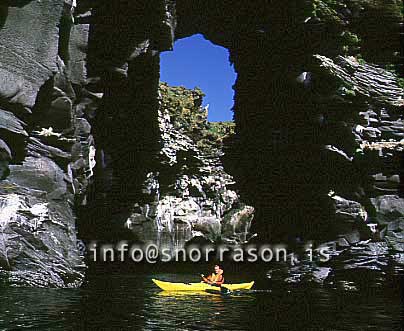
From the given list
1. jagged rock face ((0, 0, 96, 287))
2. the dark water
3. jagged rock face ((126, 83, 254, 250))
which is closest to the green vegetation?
jagged rock face ((126, 83, 254, 250))

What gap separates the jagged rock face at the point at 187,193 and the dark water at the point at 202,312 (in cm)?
2047

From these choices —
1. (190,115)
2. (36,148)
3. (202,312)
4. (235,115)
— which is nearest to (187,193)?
(190,115)

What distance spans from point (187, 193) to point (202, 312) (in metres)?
28.1

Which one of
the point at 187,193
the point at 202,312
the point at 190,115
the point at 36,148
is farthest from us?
the point at 190,115

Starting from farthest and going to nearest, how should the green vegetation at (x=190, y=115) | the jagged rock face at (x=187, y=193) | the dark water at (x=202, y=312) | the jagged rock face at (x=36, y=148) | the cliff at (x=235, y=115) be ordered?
the green vegetation at (x=190, y=115) < the jagged rock face at (x=187, y=193) < the cliff at (x=235, y=115) < the jagged rock face at (x=36, y=148) < the dark water at (x=202, y=312)

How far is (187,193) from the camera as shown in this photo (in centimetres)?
4106

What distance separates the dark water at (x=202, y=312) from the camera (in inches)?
411

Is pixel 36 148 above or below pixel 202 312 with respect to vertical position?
above

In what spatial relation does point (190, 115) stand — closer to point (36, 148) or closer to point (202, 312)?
point (36, 148)

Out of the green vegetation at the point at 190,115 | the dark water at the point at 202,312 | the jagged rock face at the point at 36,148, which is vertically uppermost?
the green vegetation at the point at 190,115

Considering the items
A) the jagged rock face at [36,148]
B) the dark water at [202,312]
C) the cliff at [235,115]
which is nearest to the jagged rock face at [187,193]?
the cliff at [235,115]

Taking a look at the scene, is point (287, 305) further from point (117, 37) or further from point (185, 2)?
point (185, 2)

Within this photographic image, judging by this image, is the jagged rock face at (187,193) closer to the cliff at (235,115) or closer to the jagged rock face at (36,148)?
the cliff at (235,115)

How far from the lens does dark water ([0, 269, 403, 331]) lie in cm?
1044
